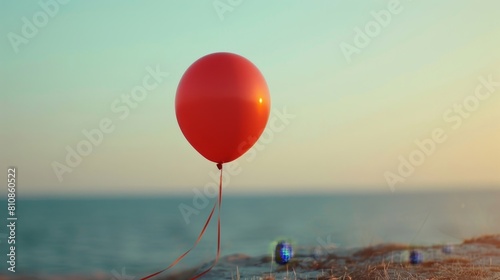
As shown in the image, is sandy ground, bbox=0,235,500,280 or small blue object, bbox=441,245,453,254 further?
small blue object, bbox=441,245,453,254

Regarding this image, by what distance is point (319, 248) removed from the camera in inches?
323

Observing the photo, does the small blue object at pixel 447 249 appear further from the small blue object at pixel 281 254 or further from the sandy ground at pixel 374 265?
the small blue object at pixel 281 254

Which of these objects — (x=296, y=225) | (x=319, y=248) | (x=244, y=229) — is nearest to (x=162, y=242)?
(x=244, y=229)

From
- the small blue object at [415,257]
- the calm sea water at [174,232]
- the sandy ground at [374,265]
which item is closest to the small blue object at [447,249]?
the sandy ground at [374,265]

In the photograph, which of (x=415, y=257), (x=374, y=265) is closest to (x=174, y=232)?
(x=415, y=257)

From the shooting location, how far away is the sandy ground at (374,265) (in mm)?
6312

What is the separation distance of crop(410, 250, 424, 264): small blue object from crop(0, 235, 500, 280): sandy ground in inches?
1.9

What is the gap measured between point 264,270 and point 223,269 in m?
0.54

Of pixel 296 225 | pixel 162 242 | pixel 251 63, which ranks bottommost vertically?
pixel 251 63

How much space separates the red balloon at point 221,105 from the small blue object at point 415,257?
2338 millimetres

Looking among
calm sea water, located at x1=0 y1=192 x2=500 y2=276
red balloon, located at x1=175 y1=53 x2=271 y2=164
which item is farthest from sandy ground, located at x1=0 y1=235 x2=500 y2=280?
calm sea water, located at x1=0 y1=192 x2=500 y2=276

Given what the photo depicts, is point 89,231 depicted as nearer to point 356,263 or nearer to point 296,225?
point 296,225

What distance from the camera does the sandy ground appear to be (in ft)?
20.7

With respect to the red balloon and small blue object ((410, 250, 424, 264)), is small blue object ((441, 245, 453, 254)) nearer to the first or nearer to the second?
small blue object ((410, 250, 424, 264))
